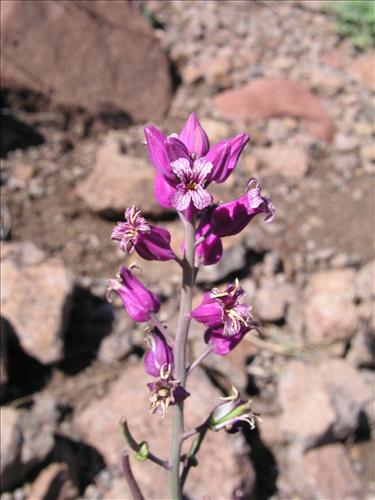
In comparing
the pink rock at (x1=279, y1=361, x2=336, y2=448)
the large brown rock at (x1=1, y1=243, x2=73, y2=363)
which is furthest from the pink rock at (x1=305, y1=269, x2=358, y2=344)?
the large brown rock at (x1=1, y1=243, x2=73, y2=363)

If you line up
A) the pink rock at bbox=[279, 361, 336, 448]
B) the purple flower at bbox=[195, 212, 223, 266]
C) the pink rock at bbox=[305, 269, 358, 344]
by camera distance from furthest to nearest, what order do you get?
the pink rock at bbox=[305, 269, 358, 344] → the pink rock at bbox=[279, 361, 336, 448] → the purple flower at bbox=[195, 212, 223, 266]

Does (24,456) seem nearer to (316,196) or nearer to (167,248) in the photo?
(167,248)

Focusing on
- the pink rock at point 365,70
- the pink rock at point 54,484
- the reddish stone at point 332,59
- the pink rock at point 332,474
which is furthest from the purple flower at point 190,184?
the reddish stone at point 332,59

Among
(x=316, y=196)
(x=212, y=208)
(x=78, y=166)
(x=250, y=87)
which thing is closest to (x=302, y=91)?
(x=250, y=87)

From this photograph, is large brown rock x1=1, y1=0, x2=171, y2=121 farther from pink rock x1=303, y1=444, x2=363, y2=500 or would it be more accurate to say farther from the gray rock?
pink rock x1=303, y1=444, x2=363, y2=500

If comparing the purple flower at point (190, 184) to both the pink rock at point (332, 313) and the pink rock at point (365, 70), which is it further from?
the pink rock at point (365, 70)

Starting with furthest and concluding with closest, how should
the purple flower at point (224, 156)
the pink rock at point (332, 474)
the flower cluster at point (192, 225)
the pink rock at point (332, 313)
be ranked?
the pink rock at point (332, 313) < the pink rock at point (332, 474) < the purple flower at point (224, 156) < the flower cluster at point (192, 225)
